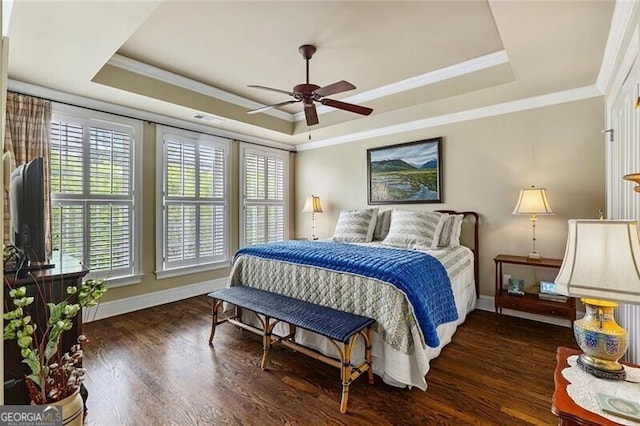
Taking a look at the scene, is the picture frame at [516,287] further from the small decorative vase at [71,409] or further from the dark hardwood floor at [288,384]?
the small decorative vase at [71,409]

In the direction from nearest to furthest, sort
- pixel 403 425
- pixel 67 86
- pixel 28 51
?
pixel 403 425
pixel 28 51
pixel 67 86

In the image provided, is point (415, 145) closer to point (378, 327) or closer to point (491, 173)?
point (491, 173)

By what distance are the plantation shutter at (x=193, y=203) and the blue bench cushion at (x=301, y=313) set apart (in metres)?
1.64

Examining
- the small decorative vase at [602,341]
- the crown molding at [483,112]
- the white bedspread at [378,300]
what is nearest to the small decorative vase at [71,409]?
the white bedspread at [378,300]

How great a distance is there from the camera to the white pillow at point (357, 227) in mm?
3905

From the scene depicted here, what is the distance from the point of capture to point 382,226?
4086 millimetres

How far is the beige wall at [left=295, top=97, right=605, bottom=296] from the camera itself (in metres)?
3.09

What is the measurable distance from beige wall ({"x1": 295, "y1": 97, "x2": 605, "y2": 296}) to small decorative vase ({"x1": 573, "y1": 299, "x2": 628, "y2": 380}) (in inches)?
93.9

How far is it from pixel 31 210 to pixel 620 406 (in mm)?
2864

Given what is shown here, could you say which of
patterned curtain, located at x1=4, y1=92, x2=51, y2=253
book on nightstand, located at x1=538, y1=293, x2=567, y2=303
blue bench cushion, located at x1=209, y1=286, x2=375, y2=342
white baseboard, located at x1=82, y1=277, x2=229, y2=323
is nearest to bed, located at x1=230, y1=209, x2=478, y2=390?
blue bench cushion, located at x1=209, y1=286, x2=375, y2=342

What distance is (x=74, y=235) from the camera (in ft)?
10.7

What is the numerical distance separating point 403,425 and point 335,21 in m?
2.84

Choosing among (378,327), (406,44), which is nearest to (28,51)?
(406,44)

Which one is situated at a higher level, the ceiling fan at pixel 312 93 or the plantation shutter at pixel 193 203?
the ceiling fan at pixel 312 93
